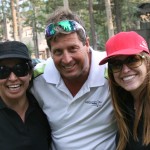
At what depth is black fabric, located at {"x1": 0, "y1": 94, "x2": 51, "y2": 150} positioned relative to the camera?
3.17 meters

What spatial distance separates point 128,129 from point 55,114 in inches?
33.8

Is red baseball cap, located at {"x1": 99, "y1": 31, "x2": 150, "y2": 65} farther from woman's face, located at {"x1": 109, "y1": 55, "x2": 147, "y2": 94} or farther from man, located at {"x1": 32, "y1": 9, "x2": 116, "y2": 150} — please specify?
man, located at {"x1": 32, "y1": 9, "x2": 116, "y2": 150}

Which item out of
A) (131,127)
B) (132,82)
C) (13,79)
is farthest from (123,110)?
(13,79)

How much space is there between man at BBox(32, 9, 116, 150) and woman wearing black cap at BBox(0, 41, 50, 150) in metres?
0.23

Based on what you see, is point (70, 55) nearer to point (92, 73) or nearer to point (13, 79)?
point (92, 73)

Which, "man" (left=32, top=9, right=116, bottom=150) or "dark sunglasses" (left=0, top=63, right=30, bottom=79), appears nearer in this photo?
"dark sunglasses" (left=0, top=63, right=30, bottom=79)

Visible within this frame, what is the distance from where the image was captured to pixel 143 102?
122 inches

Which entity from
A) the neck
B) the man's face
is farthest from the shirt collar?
the neck

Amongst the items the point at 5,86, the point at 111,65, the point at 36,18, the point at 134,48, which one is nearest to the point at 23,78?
the point at 5,86

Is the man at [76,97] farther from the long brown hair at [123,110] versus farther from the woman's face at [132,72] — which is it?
the woman's face at [132,72]

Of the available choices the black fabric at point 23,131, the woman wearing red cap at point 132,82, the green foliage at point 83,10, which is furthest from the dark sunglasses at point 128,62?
the green foliage at point 83,10

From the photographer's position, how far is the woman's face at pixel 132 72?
3053 millimetres

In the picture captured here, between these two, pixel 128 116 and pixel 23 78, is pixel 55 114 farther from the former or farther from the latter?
pixel 128 116

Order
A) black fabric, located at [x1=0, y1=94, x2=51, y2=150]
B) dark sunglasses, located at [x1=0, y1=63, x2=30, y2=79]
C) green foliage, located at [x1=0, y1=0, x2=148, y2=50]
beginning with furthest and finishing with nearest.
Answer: green foliage, located at [x1=0, y1=0, x2=148, y2=50]
dark sunglasses, located at [x1=0, y1=63, x2=30, y2=79]
black fabric, located at [x1=0, y1=94, x2=51, y2=150]
